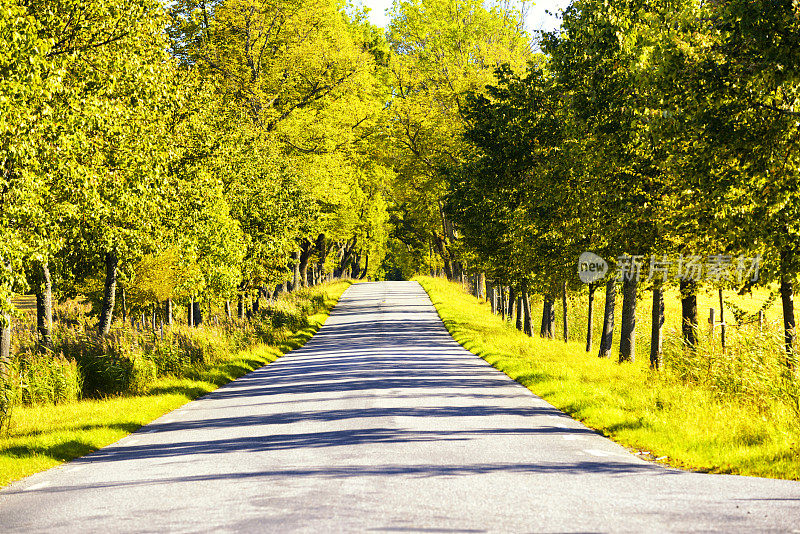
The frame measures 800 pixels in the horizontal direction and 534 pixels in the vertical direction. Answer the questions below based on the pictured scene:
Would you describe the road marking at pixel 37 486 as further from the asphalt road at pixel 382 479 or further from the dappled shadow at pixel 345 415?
the dappled shadow at pixel 345 415

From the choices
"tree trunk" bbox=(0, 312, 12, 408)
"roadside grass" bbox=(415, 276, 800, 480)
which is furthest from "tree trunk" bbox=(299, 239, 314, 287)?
"tree trunk" bbox=(0, 312, 12, 408)

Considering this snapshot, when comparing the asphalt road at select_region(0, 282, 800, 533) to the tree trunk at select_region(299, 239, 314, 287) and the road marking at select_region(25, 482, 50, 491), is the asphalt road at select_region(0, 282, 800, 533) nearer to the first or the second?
the road marking at select_region(25, 482, 50, 491)

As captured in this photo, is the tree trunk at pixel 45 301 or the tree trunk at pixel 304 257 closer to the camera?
the tree trunk at pixel 45 301

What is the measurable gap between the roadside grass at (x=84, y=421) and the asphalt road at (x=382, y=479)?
0.38 meters

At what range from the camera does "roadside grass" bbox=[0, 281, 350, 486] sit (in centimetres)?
1010

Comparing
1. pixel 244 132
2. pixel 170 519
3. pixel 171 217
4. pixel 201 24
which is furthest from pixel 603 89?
pixel 201 24

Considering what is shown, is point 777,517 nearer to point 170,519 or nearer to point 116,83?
point 170,519

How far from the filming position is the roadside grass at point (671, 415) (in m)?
8.53

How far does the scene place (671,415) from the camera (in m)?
11.3

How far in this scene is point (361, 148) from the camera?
46.7 metres

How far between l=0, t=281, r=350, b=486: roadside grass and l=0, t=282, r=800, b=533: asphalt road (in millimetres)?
382

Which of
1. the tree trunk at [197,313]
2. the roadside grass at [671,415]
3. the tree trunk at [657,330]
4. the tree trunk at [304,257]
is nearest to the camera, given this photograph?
the roadside grass at [671,415]

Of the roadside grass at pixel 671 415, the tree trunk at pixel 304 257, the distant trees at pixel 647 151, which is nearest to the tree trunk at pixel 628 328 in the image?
the distant trees at pixel 647 151

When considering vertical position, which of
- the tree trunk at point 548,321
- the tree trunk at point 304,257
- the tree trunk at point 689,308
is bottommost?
the tree trunk at point 548,321
